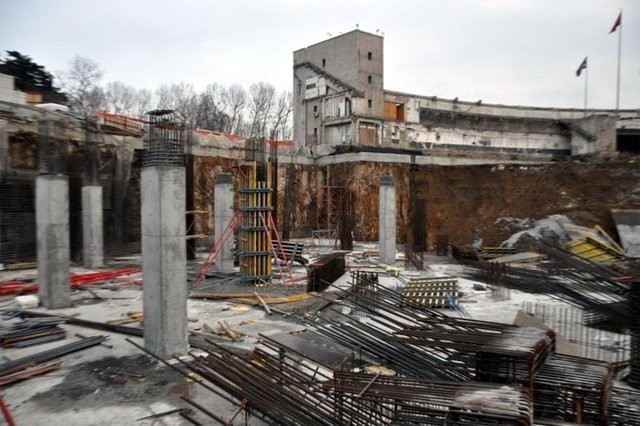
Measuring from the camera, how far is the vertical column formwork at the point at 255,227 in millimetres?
13523

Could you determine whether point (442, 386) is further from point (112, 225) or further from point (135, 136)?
point (135, 136)

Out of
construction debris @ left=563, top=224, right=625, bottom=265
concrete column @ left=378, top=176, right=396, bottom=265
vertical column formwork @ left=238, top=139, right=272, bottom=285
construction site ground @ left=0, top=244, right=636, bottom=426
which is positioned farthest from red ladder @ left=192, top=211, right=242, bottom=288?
construction debris @ left=563, top=224, right=625, bottom=265

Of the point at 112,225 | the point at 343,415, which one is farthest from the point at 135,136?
the point at 343,415

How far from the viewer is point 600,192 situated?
25.1m

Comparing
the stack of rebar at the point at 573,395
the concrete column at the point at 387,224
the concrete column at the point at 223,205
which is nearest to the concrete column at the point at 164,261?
the stack of rebar at the point at 573,395

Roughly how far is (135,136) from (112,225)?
4411 mm

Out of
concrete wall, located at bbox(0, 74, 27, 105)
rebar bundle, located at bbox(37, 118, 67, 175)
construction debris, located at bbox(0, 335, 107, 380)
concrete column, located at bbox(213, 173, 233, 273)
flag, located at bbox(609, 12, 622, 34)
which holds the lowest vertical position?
construction debris, located at bbox(0, 335, 107, 380)

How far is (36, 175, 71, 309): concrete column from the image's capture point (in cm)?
1026

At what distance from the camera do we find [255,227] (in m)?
13.6

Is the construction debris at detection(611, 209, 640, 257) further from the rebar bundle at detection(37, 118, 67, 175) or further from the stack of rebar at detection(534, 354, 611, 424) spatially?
the rebar bundle at detection(37, 118, 67, 175)

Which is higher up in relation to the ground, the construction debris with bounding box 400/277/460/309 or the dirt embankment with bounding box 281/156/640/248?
the dirt embankment with bounding box 281/156/640/248

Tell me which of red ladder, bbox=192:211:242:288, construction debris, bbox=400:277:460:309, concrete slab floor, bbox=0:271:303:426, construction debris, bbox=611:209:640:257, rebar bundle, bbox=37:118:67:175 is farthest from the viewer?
construction debris, bbox=611:209:640:257

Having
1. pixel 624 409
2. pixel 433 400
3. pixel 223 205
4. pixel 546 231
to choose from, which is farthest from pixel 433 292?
pixel 546 231

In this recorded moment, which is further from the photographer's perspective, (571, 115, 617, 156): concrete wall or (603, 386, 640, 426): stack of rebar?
(571, 115, 617, 156): concrete wall
